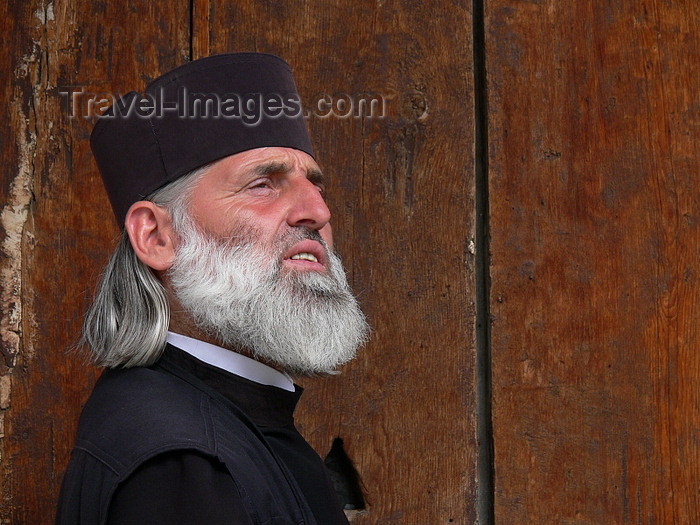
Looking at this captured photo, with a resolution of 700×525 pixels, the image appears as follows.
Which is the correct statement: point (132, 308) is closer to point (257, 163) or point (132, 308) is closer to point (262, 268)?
point (262, 268)

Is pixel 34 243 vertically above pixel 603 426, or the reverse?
pixel 34 243

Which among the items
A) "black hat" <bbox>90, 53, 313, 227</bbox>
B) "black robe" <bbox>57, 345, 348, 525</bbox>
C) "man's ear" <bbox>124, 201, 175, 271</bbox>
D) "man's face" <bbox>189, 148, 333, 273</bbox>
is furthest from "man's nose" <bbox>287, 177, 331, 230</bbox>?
"black robe" <bbox>57, 345, 348, 525</bbox>

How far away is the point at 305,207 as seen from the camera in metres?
1.67

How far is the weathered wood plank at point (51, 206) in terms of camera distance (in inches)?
77.7

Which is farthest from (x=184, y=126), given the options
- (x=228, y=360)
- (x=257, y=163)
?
(x=228, y=360)

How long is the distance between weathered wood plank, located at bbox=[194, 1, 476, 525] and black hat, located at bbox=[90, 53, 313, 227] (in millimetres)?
382

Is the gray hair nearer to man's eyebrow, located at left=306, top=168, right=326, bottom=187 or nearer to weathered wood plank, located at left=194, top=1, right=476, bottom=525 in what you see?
man's eyebrow, located at left=306, top=168, right=326, bottom=187

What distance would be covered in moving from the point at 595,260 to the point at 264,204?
94 centimetres

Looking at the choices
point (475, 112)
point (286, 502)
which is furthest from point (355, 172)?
point (286, 502)

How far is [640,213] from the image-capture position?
6.77 ft

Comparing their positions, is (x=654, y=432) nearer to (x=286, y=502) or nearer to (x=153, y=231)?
(x=286, y=502)

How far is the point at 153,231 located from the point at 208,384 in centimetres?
39

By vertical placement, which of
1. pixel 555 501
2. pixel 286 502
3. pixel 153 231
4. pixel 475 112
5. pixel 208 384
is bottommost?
pixel 555 501

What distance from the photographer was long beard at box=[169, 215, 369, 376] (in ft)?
5.23
